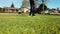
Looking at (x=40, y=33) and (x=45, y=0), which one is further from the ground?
(x=45, y=0)

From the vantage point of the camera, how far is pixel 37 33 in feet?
16.8

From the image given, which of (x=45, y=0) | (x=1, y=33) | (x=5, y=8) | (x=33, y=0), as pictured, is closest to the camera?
(x=1, y=33)

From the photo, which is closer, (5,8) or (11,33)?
(11,33)

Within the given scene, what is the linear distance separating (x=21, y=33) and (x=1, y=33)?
528mm

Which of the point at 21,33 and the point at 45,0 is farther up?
the point at 45,0

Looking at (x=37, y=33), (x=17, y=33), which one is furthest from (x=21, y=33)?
(x=37, y=33)

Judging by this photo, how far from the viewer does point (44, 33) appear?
5.16 m

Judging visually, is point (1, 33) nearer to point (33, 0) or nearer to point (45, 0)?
point (33, 0)

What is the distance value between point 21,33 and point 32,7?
24.7 meters

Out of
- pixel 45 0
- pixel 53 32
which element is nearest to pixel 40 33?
pixel 53 32

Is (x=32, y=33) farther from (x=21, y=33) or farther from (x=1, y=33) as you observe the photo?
(x=1, y=33)

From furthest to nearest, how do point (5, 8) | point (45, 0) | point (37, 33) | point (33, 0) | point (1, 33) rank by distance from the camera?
point (5, 8)
point (45, 0)
point (33, 0)
point (37, 33)
point (1, 33)

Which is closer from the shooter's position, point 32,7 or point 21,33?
point 21,33

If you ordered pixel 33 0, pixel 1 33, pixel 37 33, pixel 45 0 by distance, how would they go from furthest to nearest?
pixel 45 0 → pixel 33 0 → pixel 37 33 → pixel 1 33
